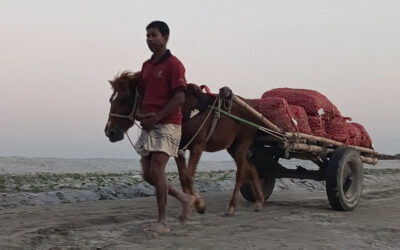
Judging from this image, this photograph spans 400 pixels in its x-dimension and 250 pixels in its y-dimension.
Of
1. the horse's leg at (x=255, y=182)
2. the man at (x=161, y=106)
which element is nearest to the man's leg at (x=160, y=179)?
the man at (x=161, y=106)

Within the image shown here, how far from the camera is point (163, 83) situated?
554cm

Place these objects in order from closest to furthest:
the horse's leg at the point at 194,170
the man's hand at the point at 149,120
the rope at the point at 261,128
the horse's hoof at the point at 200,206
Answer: the man's hand at the point at 149,120
the horse's leg at the point at 194,170
the horse's hoof at the point at 200,206
the rope at the point at 261,128

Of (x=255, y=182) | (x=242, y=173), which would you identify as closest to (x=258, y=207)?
(x=255, y=182)

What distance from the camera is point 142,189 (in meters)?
10.8

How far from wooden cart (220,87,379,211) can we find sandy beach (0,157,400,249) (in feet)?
0.89

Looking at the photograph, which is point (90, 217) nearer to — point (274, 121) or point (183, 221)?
point (183, 221)

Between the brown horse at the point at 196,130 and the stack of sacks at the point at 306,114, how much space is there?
1.68ft

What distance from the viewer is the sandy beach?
5211 millimetres

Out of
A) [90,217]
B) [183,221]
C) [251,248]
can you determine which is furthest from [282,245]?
[90,217]

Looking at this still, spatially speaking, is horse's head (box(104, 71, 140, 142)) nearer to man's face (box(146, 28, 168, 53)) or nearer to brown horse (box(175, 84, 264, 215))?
man's face (box(146, 28, 168, 53))

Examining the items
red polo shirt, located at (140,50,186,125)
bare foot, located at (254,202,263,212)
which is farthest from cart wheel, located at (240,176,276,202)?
red polo shirt, located at (140,50,186,125)

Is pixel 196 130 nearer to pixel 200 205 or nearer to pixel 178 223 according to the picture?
pixel 200 205

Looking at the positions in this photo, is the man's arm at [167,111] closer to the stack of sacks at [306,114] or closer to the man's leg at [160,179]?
the man's leg at [160,179]

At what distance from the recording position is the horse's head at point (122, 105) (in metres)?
5.93
